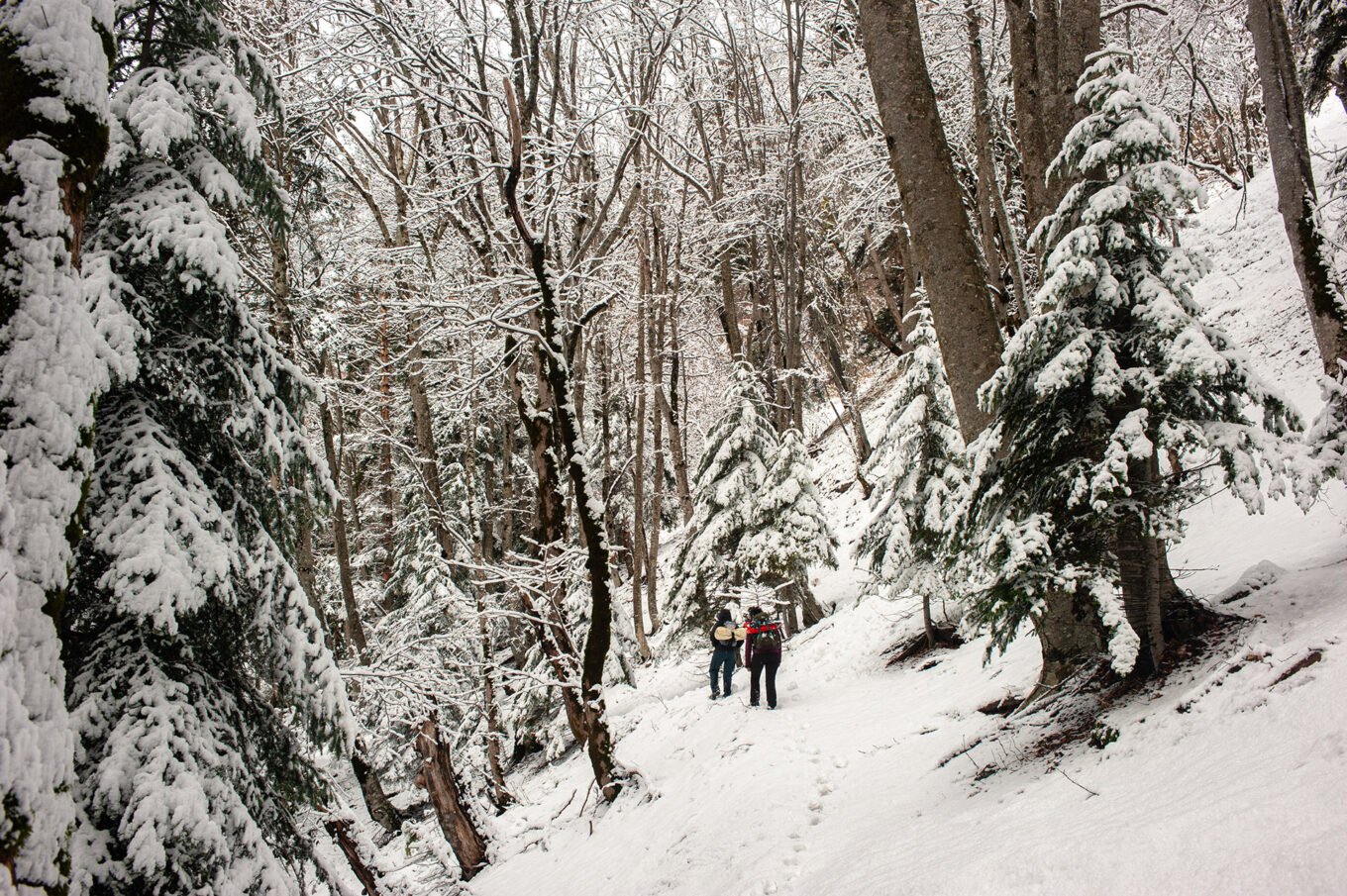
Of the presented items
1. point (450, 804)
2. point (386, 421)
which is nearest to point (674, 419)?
point (386, 421)

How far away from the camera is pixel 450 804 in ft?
26.5

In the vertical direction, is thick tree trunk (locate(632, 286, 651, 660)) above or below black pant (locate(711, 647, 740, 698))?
above

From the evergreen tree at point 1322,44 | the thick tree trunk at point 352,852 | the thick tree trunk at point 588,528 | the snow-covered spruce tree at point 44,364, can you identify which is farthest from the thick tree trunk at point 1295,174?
the thick tree trunk at point 352,852

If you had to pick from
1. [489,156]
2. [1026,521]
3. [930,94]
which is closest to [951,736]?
[1026,521]

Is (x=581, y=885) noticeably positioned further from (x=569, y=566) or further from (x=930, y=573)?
(x=930, y=573)

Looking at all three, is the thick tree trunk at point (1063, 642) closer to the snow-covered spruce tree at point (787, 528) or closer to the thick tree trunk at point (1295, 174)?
the thick tree trunk at point (1295, 174)

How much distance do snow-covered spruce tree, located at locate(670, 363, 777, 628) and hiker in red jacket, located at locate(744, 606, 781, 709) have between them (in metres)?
3.91

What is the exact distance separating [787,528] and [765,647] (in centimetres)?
412

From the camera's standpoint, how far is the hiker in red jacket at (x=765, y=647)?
29.8ft

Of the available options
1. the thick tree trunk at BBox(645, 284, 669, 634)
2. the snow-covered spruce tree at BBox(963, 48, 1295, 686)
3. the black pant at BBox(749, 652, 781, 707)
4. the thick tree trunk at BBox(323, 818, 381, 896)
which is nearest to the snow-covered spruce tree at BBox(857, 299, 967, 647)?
the black pant at BBox(749, 652, 781, 707)

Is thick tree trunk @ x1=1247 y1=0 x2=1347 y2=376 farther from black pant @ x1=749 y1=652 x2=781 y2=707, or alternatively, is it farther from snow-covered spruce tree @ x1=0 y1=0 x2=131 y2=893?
snow-covered spruce tree @ x1=0 y1=0 x2=131 y2=893

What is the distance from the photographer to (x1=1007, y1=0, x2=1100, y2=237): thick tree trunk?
15.9 feet

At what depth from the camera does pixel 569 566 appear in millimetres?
Answer: 8000

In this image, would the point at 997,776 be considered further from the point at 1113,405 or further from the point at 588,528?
the point at 588,528
